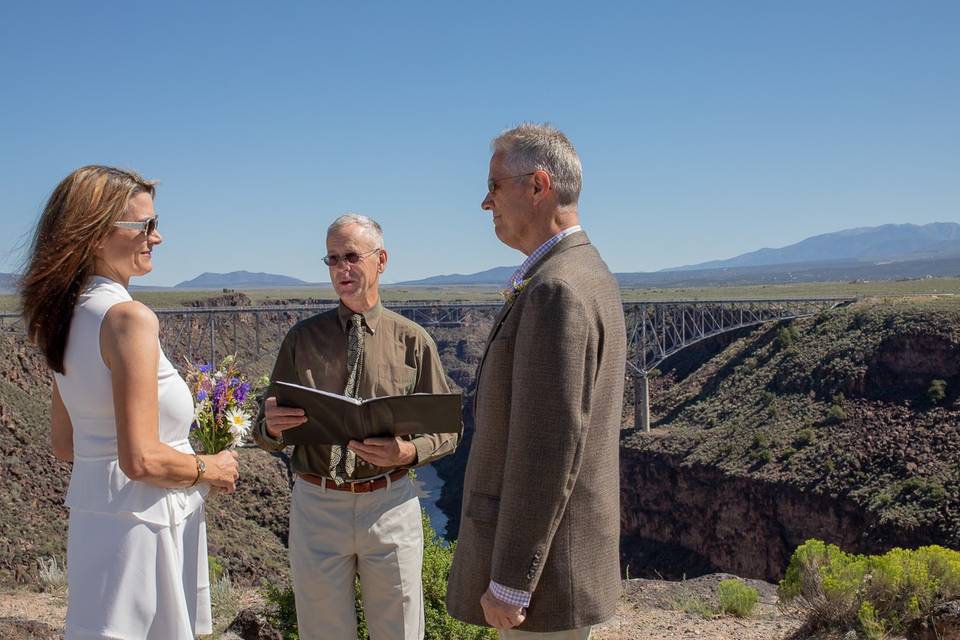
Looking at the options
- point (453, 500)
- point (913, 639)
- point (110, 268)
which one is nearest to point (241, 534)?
point (913, 639)

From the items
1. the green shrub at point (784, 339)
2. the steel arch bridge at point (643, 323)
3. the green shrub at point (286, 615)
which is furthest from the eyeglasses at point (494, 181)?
the green shrub at point (784, 339)

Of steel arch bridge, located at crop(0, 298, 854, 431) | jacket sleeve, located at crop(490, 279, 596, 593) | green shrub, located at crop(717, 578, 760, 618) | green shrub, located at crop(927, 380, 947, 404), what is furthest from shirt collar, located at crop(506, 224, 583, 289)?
green shrub, located at crop(927, 380, 947, 404)

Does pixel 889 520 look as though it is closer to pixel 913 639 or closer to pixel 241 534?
pixel 241 534

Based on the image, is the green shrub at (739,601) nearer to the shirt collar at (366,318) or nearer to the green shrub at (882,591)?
the green shrub at (882,591)

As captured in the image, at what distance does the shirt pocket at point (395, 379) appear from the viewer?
13.1 ft

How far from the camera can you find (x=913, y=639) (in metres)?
5.60

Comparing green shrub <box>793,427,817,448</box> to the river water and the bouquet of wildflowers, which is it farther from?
the bouquet of wildflowers

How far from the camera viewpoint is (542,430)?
260 cm

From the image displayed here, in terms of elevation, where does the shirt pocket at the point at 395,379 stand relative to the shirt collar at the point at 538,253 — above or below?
below

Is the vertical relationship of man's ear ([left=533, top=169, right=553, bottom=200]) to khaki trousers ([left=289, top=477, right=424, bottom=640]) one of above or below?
above

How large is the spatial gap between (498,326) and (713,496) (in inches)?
1442

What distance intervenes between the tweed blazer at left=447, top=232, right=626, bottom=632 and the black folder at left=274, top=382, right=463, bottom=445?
0.41 metres

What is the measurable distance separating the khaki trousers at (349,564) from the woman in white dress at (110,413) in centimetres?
94

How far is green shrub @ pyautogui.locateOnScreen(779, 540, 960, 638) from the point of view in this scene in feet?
19.7
